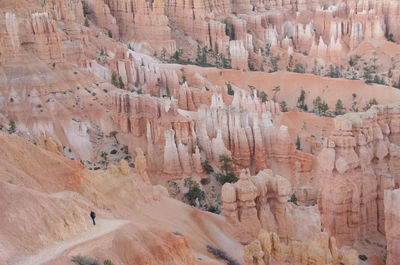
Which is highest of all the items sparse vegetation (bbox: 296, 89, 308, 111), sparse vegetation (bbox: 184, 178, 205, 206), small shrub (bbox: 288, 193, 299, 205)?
small shrub (bbox: 288, 193, 299, 205)

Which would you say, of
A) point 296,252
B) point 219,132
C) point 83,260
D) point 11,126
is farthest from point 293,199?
point 11,126

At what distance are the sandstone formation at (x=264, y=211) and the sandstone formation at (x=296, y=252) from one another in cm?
385

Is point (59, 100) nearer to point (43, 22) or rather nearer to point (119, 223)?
point (43, 22)

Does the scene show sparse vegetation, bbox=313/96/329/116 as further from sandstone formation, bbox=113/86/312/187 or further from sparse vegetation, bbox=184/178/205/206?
sparse vegetation, bbox=184/178/205/206

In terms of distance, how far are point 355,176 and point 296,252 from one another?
8055mm

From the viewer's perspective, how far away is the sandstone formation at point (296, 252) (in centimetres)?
1859

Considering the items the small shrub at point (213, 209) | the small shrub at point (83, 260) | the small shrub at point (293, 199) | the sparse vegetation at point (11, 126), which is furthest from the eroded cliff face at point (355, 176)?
the sparse vegetation at point (11, 126)

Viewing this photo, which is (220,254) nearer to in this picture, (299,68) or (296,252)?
(296,252)

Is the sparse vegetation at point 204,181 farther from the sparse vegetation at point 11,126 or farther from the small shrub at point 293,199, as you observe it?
→ the sparse vegetation at point 11,126

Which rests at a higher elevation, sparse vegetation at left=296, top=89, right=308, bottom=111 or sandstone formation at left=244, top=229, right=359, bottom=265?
sandstone formation at left=244, top=229, right=359, bottom=265

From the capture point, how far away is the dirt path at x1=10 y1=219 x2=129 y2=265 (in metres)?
12.5

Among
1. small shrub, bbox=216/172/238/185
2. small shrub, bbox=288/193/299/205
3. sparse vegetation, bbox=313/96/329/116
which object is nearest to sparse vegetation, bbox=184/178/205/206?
small shrub, bbox=216/172/238/185

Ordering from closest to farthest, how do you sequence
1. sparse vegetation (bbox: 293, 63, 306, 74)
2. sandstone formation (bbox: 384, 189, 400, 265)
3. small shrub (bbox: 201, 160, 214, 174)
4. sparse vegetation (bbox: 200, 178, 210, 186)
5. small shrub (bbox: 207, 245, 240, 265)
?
small shrub (bbox: 207, 245, 240, 265) < sandstone formation (bbox: 384, 189, 400, 265) < sparse vegetation (bbox: 200, 178, 210, 186) < small shrub (bbox: 201, 160, 214, 174) < sparse vegetation (bbox: 293, 63, 306, 74)

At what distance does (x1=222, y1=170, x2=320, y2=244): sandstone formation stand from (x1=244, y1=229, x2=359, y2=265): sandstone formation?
3848mm
